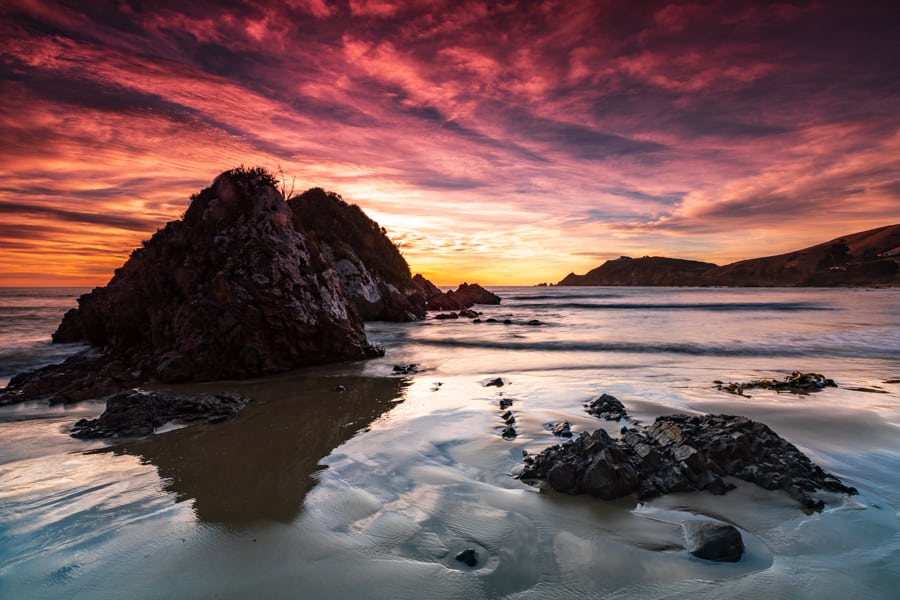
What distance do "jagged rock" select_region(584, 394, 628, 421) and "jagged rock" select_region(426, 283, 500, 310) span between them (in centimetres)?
4867

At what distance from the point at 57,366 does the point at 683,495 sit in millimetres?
18667

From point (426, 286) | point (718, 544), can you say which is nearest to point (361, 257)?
point (426, 286)

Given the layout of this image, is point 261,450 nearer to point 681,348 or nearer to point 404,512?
point 404,512

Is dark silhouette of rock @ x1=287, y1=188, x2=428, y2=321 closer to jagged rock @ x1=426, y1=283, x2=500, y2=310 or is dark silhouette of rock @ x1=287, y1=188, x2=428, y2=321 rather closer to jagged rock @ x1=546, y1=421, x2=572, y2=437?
jagged rock @ x1=426, y1=283, x2=500, y2=310

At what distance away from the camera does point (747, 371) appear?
44.5 ft

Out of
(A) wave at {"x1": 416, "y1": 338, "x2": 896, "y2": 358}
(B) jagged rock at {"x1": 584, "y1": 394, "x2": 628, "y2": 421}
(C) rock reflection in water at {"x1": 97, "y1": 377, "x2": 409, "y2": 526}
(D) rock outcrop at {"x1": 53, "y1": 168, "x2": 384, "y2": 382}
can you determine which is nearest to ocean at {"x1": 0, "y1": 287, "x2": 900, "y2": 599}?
(C) rock reflection in water at {"x1": 97, "y1": 377, "x2": 409, "y2": 526}

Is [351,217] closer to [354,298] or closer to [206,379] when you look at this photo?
[354,298]

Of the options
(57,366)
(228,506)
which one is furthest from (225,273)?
(228,506)

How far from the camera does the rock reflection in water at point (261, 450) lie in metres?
4.86

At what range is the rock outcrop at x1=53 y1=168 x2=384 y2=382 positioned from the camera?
42.1ft

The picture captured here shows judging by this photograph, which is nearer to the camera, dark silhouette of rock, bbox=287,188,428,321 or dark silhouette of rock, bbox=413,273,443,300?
dark silhouette of rock, bbox=287,188,428,321

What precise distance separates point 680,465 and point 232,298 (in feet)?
42.5

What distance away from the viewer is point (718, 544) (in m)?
3.72

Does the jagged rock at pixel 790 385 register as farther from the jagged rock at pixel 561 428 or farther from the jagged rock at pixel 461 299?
the jagged rock at pixel 461 299
